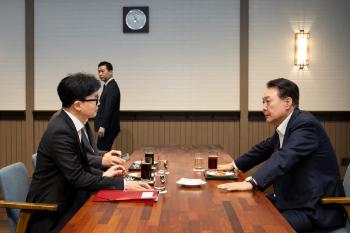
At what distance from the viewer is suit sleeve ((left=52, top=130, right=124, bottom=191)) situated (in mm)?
2520

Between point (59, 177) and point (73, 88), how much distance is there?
0.49m

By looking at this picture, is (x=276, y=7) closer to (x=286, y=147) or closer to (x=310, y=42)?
(x=310, y=42)

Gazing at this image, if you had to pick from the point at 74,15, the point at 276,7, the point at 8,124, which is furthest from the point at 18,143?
the point at 276,7

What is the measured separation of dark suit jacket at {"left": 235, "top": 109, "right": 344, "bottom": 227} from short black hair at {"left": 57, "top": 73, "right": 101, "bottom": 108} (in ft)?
3.42

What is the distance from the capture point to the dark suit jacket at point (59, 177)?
98.7 inches

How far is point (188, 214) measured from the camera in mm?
2084

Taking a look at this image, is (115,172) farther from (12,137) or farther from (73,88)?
(12,137)

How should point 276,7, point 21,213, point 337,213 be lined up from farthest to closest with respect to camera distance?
point 276,7 < point 337,213 < point 21,213

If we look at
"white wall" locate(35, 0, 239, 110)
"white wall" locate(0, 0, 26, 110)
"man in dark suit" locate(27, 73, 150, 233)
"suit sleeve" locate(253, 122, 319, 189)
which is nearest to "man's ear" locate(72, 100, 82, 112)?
"man in dark suit" locate(27, 73, 150, 233)

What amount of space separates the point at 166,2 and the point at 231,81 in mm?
1366

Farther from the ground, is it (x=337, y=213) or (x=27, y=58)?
(x=27, y=58)

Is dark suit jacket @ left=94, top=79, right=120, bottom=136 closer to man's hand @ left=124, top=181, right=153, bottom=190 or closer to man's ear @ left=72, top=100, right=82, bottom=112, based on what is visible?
man's ear @ left=72, top=100, right=82, bottom=112

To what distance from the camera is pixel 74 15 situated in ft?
21.4

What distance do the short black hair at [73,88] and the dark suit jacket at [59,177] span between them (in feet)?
0.41
